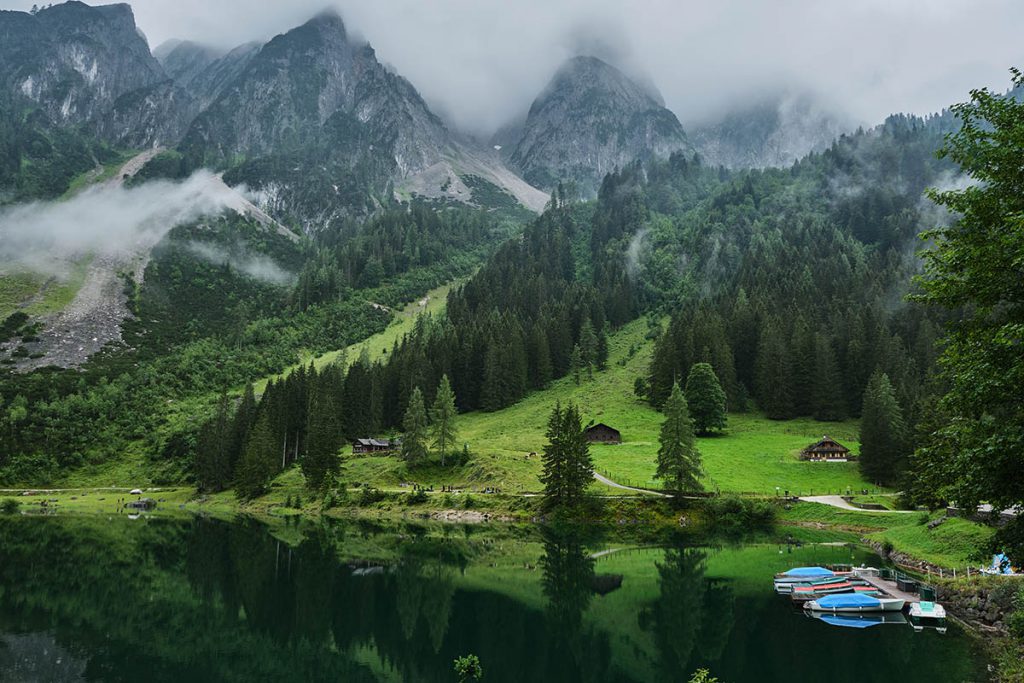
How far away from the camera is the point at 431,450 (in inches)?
4267

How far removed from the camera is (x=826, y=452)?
320 feet

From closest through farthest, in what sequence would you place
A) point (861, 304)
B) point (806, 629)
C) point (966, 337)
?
point (966, 337), point (806, 629), point (861, 304)

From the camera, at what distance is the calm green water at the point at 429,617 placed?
32938 millimetres

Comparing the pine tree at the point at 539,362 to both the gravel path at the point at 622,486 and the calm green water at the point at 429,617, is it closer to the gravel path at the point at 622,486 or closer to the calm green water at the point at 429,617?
the gravel path at the point at 622,486

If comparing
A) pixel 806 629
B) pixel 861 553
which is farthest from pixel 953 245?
pixel 861 553

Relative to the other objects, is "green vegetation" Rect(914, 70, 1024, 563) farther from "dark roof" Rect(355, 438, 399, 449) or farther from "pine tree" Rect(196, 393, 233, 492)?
"pine tree" Rect(196, 393, 233, 492)

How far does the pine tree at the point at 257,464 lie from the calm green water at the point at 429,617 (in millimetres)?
38848

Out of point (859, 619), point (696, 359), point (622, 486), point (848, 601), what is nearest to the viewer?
point (859, 619)

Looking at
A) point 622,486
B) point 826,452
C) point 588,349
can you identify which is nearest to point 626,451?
point 622,486

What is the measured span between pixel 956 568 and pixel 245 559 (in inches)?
2476

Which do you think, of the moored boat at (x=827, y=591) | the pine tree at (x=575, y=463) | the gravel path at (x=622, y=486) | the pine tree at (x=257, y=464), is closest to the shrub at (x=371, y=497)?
the pine tree at (x=257, y=464)

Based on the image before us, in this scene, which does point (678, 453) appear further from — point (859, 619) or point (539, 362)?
point (539, 362)

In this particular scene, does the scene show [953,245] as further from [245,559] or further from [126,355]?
[126,355]

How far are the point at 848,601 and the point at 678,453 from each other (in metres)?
36.1
